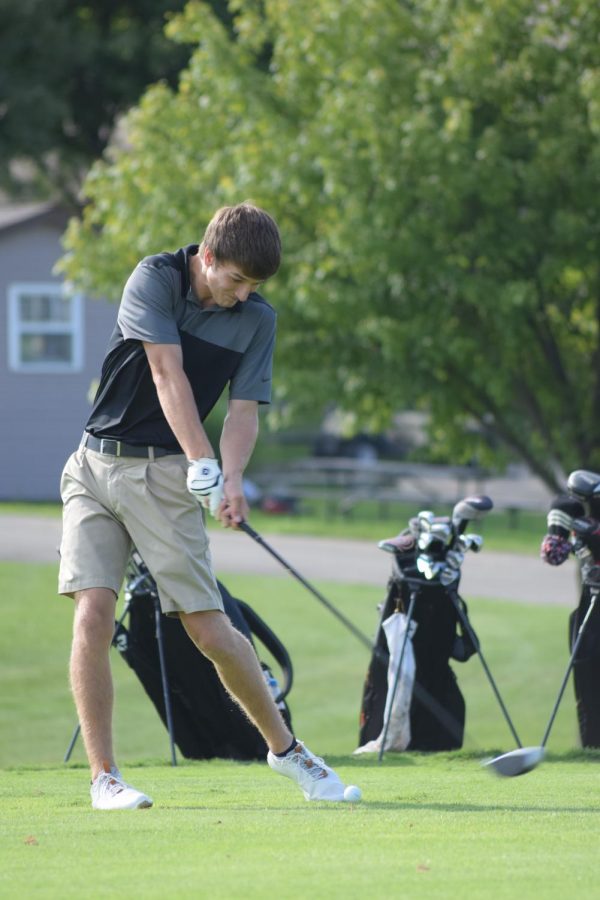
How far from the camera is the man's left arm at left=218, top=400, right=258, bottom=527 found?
15.7 feet

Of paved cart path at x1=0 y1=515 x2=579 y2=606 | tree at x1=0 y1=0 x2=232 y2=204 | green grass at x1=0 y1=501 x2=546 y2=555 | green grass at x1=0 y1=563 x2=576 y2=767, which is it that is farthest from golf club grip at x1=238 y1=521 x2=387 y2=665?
tree at x1=0 y1=0 x2=232 y2=204

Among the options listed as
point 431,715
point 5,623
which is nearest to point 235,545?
point 5,623

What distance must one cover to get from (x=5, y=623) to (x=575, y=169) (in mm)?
6738

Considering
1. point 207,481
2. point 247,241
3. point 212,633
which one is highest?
point 247,241

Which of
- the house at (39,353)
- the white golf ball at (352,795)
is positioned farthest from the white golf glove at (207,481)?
the house at (39,353)

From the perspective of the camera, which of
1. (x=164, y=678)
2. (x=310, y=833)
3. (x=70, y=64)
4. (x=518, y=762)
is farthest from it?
(x=70, y=64)

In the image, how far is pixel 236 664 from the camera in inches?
193

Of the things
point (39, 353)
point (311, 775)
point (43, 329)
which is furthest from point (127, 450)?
point (39, 353)

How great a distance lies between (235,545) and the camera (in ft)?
65.4

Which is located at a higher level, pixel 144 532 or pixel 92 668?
pixel 144 532

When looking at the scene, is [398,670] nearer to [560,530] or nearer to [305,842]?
[560,530]

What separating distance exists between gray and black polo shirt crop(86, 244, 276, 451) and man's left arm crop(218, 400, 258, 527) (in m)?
0.06

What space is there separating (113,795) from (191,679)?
218cm

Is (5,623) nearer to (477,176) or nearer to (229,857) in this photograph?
(477,176)
